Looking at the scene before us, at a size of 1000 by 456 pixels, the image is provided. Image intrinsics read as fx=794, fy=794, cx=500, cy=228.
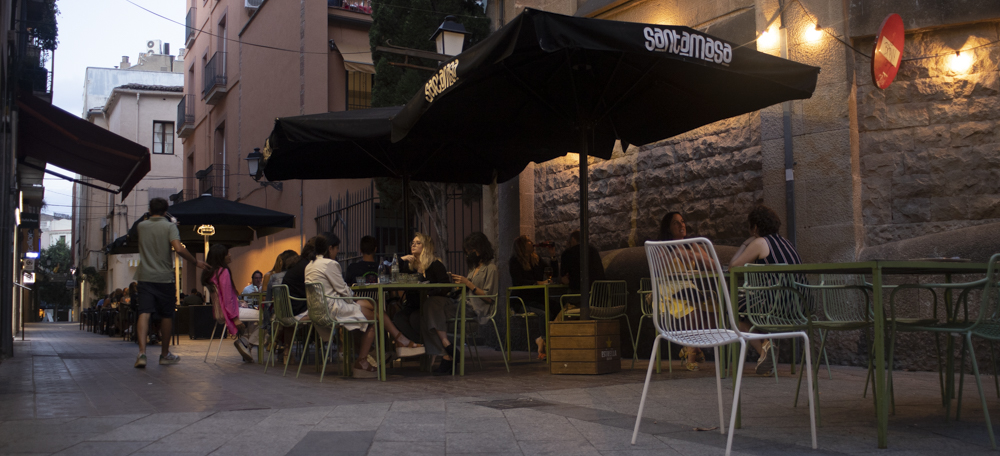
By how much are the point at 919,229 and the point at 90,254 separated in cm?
5128

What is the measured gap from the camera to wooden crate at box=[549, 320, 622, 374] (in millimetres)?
6719

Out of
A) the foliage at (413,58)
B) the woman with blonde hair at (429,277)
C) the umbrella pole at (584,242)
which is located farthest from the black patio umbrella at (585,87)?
the foliage at (413,58)

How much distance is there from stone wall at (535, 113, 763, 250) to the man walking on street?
4.75 m

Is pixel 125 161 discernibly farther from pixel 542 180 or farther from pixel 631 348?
pixel 631 348

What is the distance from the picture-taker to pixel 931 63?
6.96 m

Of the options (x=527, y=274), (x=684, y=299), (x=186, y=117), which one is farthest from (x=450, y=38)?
(x=186, y=117)

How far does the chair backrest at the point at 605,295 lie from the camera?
25.3 feet

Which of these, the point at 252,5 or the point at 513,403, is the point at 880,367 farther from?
the point at 252,5

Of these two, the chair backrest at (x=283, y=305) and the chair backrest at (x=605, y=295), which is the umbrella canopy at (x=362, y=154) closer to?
the chair backrest at (x=283, y=305)

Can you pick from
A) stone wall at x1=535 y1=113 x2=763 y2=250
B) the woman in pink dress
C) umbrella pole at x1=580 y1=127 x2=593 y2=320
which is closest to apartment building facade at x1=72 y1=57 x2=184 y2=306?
the woman in pink dress

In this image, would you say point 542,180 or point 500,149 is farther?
point 542,180

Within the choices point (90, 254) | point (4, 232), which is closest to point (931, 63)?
point (4, 232)

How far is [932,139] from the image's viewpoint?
22.6 feet

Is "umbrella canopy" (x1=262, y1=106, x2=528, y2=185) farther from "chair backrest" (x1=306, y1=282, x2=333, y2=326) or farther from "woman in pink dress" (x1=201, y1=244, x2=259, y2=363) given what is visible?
"chair backrest" (x1=306, y1=282, x2=333, y2=326)
